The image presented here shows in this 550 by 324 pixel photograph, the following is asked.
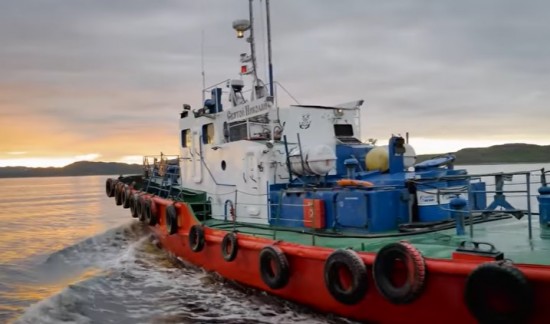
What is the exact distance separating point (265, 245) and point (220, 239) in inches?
66.8

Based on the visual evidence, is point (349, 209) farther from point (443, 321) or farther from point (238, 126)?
point (238, 126)

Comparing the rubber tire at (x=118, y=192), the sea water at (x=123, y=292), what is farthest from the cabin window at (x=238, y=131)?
the rubber tire at (x=118, y=192)

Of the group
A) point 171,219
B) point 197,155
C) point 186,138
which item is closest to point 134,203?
point 186,138

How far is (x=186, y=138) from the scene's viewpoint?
42.9 ft

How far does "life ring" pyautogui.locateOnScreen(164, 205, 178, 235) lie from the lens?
426 inches

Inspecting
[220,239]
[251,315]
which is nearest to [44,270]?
[220,239]

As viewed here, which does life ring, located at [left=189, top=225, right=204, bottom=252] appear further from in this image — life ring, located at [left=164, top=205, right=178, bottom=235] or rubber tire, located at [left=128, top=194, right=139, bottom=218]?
rubber tire, located at [left=128, top=194, right=139, bottom=218]

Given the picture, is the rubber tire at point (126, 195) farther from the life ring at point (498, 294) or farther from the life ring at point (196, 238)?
the life ring at point (498, 294)

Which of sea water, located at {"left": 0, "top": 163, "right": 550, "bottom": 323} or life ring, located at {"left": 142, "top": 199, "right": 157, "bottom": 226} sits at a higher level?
life ring, located at {"left": 142, "top": 199, "right": 157, "bottom": 226}

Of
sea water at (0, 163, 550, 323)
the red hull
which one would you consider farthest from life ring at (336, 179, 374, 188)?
sea water at (0, 163, 550, 323)

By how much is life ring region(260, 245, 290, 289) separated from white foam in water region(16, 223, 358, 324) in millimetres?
553

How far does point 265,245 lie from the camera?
759cm

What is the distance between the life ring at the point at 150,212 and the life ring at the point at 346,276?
7.12 m

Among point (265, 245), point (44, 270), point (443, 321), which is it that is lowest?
point (44, 270)
